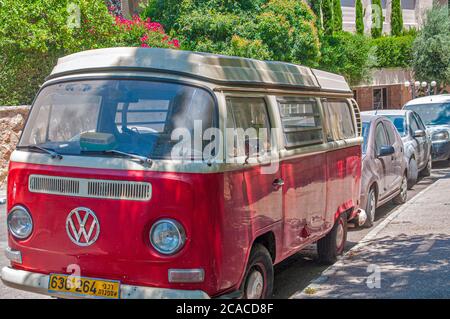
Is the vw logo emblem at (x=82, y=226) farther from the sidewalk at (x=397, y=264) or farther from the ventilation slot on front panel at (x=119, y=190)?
the sidewalk at (x=397, y=264)

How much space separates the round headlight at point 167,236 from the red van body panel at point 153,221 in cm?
4

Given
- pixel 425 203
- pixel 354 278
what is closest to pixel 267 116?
pixel 354 278

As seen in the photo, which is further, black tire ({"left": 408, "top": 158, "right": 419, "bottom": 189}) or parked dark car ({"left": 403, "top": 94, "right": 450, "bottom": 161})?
parked dark car ({"left": 403, "top": 94, "right": 450, "bottom": 161})

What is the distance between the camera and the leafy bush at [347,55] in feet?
90.1

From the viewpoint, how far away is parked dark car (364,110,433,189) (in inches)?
552

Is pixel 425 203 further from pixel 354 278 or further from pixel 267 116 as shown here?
pixel 267 116

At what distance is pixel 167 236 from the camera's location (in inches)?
182

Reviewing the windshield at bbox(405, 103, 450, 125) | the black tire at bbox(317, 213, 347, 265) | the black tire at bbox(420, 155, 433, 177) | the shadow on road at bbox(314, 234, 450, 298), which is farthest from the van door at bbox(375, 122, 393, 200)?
the windshield at bbox(405, 103, 450, 125)

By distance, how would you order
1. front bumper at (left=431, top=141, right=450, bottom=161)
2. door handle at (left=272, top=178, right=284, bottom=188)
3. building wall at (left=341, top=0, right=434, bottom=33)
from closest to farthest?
door handle at (left=272, top=178, right=284, bottom=188) → front bumper at (left=431, top=141, right=450, bottom=161) → building wall at (left=341, top=0, right=434, bottom=33)

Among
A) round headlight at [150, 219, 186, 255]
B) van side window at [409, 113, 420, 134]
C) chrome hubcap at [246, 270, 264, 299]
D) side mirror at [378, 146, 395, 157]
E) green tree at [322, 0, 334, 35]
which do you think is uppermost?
green tree at [322, 0, 334, 35]

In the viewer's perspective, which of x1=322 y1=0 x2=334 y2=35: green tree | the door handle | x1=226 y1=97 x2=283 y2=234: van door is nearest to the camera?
x1=226 y1=97 x2=283 y2=234: van door

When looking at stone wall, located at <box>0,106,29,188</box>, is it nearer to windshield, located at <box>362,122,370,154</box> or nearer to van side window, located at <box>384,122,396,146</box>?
windshield, located at <box>362,122,370,154</box>

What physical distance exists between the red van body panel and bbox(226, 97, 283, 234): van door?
2cm
